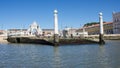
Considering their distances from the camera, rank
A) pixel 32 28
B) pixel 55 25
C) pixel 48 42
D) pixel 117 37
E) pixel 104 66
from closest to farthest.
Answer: pixel 104 66 → pixel 55 25 → pixel 48 42 → pixel 117 37 → pixel 32 28

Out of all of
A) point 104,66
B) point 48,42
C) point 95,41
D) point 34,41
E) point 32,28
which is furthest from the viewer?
point 32,28

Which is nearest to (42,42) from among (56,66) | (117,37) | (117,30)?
(56,66)

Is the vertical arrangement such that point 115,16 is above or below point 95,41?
above

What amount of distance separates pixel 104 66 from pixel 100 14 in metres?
49.0

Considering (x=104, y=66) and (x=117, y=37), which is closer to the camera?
(x=104, y=66)

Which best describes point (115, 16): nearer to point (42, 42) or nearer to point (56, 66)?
point (42, 42)

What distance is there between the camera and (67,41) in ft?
255

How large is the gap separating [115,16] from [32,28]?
155 feet

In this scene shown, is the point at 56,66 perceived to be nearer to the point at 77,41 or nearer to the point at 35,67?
the point at 35,67

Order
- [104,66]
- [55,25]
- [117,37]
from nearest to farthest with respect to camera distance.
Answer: [104,66] → [55,25] → [117,37]

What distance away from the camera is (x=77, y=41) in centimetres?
7962

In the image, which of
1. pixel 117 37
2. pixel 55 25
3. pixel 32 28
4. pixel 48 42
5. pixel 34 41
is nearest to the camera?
pixel 55 25

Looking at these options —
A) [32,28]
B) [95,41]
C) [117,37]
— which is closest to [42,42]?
[95,41]

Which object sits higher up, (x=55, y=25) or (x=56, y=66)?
(x=55, y=25)
